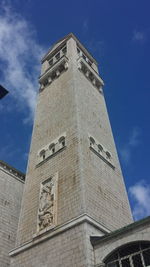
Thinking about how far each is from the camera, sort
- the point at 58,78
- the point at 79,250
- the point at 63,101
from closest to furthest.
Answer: the point at 79,250, the point at 63,101, the point at 58,78

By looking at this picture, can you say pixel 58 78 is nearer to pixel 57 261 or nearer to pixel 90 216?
pixel 90 216

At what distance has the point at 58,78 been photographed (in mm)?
23641

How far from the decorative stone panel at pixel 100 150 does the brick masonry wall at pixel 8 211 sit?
722cm

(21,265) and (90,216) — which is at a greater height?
(90,216)

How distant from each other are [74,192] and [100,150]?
15.8 ft

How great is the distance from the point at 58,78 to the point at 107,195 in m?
12.0

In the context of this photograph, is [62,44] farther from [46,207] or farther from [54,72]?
[46,207]

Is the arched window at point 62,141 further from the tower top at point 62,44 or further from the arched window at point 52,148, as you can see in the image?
the tower top at point 62,44

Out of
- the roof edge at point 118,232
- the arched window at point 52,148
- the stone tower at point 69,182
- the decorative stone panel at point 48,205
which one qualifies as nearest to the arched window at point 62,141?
the stone tower at point 69,182

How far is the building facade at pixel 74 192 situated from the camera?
11102mm

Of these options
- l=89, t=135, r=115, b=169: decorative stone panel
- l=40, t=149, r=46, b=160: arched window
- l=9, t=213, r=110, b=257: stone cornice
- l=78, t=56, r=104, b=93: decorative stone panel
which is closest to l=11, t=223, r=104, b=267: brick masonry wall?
l=9, t=213, r=110, b=257: stone cornice

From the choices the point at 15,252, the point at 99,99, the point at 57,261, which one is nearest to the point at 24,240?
the point at 15,252

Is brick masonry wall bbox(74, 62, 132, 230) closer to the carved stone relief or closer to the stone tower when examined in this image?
the stone tower

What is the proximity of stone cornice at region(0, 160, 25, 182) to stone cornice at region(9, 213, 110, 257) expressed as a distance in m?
7.93
